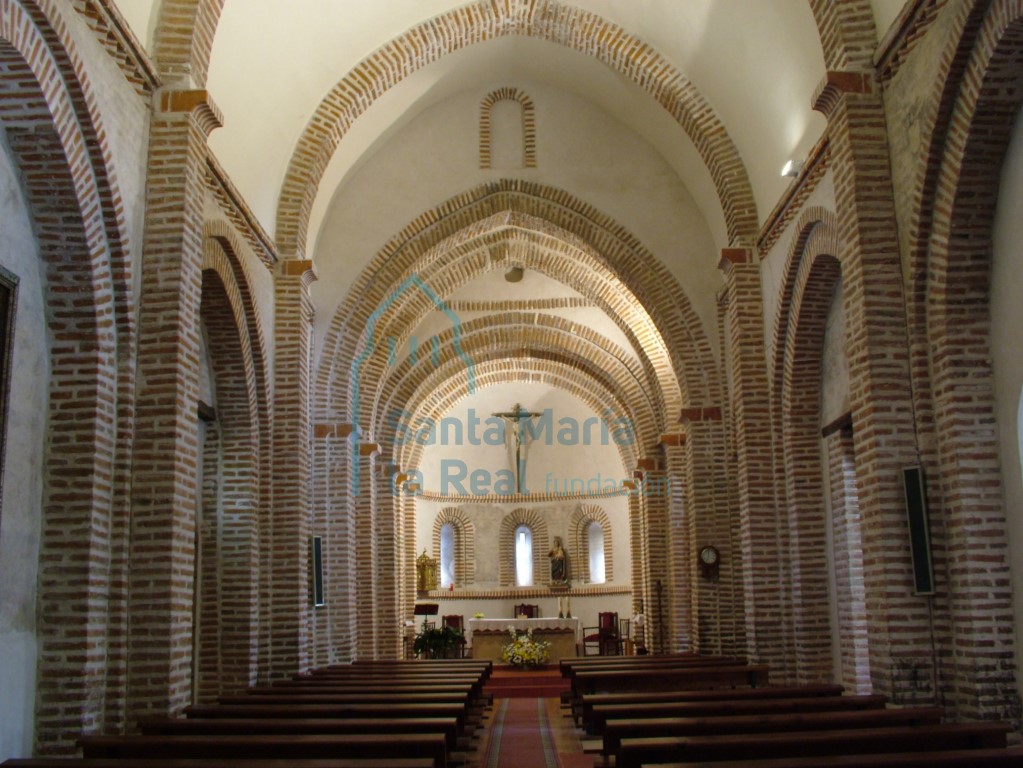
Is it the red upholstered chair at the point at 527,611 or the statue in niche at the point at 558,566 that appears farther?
the statue in niche at the point at 558,566

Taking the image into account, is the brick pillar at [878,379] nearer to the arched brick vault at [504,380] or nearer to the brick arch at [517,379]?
the arched brick vault at [504,380]

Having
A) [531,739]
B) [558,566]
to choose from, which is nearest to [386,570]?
[531,739]

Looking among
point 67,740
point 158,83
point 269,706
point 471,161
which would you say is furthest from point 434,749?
point 471,161

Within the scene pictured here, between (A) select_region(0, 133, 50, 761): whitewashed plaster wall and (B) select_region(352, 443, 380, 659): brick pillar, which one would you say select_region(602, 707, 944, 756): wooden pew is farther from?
(B) select_region(352, 443, 380, 659): brick pillar

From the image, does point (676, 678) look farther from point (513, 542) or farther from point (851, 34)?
point (513, 542)

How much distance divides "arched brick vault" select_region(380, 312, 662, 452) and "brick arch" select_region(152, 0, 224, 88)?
12324 millimetres

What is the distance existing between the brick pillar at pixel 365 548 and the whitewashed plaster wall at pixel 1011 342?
10826 mm

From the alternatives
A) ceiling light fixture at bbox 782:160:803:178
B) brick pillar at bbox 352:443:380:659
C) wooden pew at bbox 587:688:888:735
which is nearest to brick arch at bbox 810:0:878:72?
ceiling light fixture at bbox 782:160:803:178

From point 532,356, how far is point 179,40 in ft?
48.1

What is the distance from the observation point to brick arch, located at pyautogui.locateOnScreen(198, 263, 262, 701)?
36.7 ft

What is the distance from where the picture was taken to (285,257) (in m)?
12.8

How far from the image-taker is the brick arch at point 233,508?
441 inches

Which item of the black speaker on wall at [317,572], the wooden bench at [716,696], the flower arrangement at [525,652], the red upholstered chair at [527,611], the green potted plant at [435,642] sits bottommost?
the flower arrangement at [525,652]

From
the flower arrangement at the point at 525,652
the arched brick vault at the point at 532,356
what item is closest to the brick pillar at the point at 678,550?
the arched brick vault at the point at 532,356
